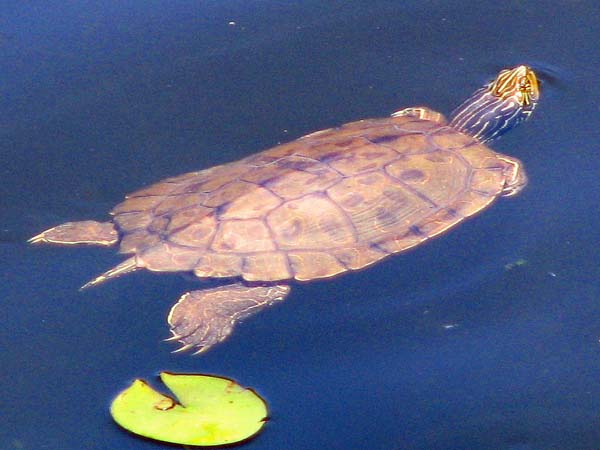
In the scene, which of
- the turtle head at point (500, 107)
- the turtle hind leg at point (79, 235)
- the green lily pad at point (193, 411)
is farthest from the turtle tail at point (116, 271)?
the turtle head at point (500, 107)

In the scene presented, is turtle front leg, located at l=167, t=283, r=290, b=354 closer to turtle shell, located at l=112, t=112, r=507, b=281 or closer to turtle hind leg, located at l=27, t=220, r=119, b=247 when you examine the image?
turtle shell, located at l=112, t=112, r=507, b=281

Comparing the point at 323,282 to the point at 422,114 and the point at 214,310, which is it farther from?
the point at 422,114

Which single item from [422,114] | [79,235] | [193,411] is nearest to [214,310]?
[193,411]

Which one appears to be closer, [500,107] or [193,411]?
[193,411]

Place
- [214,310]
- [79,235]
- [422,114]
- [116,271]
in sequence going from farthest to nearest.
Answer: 1. [422,114]
2. [79,235]
3. [116,271]
4. [214,310]

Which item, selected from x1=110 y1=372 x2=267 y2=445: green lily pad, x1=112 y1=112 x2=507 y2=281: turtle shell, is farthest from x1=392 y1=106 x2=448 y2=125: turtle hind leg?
x1=110 y1=372 x2=267 y2=445: green lily pad

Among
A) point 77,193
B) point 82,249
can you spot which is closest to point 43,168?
point 77,193
